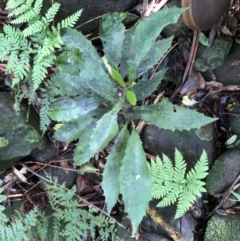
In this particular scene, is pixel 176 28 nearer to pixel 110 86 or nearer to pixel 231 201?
pixel 110 86

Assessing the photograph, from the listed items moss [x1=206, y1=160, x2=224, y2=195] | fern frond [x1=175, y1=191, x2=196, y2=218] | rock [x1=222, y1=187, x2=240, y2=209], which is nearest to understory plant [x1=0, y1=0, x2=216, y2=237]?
fern frond [x1=175, y1=191, x2=196, y2=218]

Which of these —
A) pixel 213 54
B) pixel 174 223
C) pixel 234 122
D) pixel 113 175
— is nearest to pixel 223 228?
pixel 174 223

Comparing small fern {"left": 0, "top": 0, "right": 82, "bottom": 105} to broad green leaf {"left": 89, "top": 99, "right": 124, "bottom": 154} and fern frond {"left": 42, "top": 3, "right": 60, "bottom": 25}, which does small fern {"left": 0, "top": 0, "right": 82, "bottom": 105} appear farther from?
broad green leaf {"left": 89, "top": 99, "right": 124, "bottom": 154}

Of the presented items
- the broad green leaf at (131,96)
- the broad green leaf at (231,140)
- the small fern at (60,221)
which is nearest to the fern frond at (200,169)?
the broad green leaf at (231,140)

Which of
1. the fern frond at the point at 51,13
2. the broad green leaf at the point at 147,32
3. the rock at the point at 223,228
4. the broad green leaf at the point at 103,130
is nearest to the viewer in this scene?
the broad green leaf at the point at 147,32

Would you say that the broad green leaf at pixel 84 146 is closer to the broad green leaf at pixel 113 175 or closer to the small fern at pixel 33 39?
the broad green leaf at pixel 113 175

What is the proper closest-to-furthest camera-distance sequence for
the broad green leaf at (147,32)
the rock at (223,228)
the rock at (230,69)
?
the broad green leaf at (147,32) < the rock at (223,228) < the rock at (230,69)

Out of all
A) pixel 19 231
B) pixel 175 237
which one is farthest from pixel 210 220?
pixel 19 231
